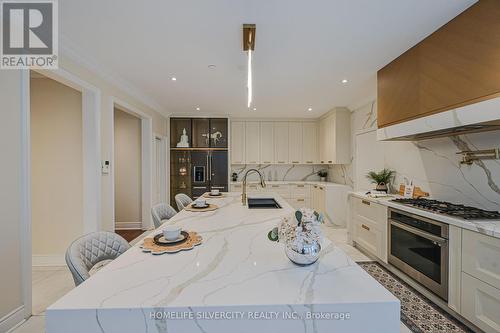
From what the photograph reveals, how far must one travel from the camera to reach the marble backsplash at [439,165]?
2232mm

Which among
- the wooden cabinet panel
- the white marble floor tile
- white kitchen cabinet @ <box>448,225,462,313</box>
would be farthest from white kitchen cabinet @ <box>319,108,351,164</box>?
the white marble floor tile

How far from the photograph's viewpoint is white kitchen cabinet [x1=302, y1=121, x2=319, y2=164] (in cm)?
619

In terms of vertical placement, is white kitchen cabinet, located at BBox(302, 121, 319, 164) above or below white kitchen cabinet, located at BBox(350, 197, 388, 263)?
above

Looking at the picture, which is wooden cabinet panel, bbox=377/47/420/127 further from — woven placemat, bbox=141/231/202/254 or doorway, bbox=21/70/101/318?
doorway, bbox=21/70/101/318

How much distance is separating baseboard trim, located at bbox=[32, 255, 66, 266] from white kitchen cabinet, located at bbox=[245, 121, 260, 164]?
4094mm

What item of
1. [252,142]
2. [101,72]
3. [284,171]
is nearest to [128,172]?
[101,72]

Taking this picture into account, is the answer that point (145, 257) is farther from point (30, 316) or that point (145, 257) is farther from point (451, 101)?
point (451, 101)

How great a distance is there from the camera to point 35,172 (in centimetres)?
321

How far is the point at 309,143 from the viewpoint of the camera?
6.20m

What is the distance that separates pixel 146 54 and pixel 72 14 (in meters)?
0.77

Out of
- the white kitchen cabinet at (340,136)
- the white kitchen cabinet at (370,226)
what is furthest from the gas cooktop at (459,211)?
the white kitchen cabinet at (340,136)

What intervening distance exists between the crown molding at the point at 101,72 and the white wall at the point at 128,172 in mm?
722

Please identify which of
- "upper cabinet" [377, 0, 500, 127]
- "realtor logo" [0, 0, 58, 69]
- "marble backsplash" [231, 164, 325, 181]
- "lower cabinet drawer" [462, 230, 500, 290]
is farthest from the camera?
"marble backsplash" [231, 164, 325, 181]

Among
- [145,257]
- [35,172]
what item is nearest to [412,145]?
[145,257]
